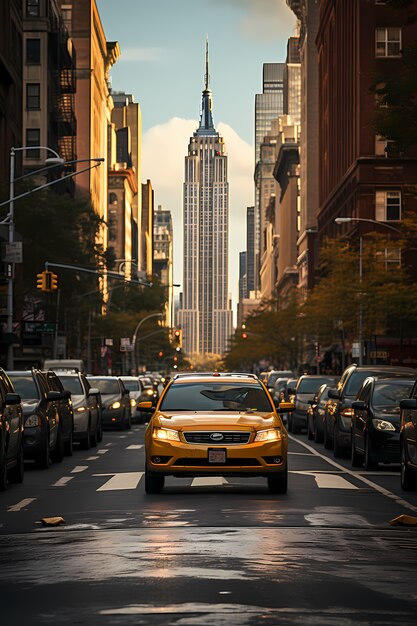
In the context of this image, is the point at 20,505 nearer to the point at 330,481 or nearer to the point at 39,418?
the point at 330,481

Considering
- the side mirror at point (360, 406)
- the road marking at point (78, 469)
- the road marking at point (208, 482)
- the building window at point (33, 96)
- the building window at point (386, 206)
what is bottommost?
the road marking at point (78, 469)

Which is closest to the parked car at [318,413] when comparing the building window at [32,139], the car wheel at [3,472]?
the car wheel at [3,472]

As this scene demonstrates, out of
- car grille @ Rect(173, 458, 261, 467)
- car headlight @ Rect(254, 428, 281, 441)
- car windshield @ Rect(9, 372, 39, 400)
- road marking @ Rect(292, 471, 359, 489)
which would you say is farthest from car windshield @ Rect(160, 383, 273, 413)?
car windshield @ Rect(9, 372, 39, 400)

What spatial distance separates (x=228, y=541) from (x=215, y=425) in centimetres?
561

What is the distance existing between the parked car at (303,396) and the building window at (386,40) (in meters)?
56.2

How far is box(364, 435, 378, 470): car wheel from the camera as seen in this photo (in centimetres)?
2341

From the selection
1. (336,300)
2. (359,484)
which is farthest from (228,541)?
(336,300)

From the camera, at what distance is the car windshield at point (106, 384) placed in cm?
4222

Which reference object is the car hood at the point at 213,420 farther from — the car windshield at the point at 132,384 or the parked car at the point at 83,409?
the car windshield at the point at 132,384

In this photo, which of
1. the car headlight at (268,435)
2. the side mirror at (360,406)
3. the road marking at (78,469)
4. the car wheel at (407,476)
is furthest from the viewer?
the side mirror at (360,406)

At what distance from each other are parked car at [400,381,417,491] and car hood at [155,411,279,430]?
177 cm

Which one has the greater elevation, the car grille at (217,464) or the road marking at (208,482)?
the car grille at (217,464)

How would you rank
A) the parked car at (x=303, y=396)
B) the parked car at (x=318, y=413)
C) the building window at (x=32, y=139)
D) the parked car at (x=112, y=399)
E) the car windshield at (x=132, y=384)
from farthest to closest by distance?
the building window at (x=32, y=139) < the car windshield at (x=132, y=384) < the parked car at (x=112, y=399) < the parked car at (x=303, y=396) < the parked car at (x=318, y=413)

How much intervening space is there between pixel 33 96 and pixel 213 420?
88.0 meters
